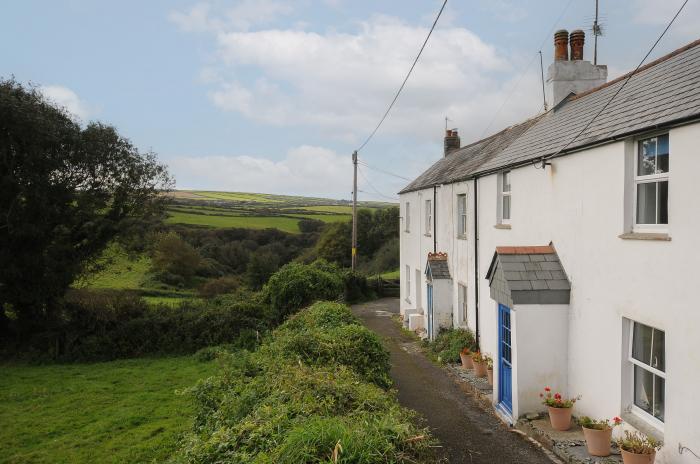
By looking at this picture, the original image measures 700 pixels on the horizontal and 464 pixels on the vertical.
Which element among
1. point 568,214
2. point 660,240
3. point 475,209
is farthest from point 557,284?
point 475,209

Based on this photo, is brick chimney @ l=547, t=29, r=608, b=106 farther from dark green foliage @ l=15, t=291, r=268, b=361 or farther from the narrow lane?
dark green foliage @ l=15, t=291, r=268, b=361

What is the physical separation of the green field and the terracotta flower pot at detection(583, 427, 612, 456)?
283 inches

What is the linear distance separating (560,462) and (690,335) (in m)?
2.96

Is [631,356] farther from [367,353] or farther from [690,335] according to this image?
[367,353]

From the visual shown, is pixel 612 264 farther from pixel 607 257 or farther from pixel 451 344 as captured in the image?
pixel 451 344

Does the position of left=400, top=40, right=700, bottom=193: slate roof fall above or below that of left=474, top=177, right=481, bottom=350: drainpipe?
above

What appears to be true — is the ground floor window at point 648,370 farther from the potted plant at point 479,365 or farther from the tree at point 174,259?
the tree at point 174,259

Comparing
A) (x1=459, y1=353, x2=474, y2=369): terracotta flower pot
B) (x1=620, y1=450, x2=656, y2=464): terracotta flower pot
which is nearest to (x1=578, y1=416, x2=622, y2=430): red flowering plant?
(x1=620, y1=450, x2=656, y2=464): terracotta flower pot

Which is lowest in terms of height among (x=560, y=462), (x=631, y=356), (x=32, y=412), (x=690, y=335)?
(x=32, y=412)

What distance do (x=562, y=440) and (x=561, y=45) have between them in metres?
10.9

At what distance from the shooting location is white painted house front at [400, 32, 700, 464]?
626 cm

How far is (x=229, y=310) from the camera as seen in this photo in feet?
67.9

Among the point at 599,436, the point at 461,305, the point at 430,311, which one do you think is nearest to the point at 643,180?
the point at 599,436

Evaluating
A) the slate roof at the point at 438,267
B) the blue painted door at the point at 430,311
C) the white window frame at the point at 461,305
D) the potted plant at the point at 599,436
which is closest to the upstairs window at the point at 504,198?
the white window frame at the point at 461,305
